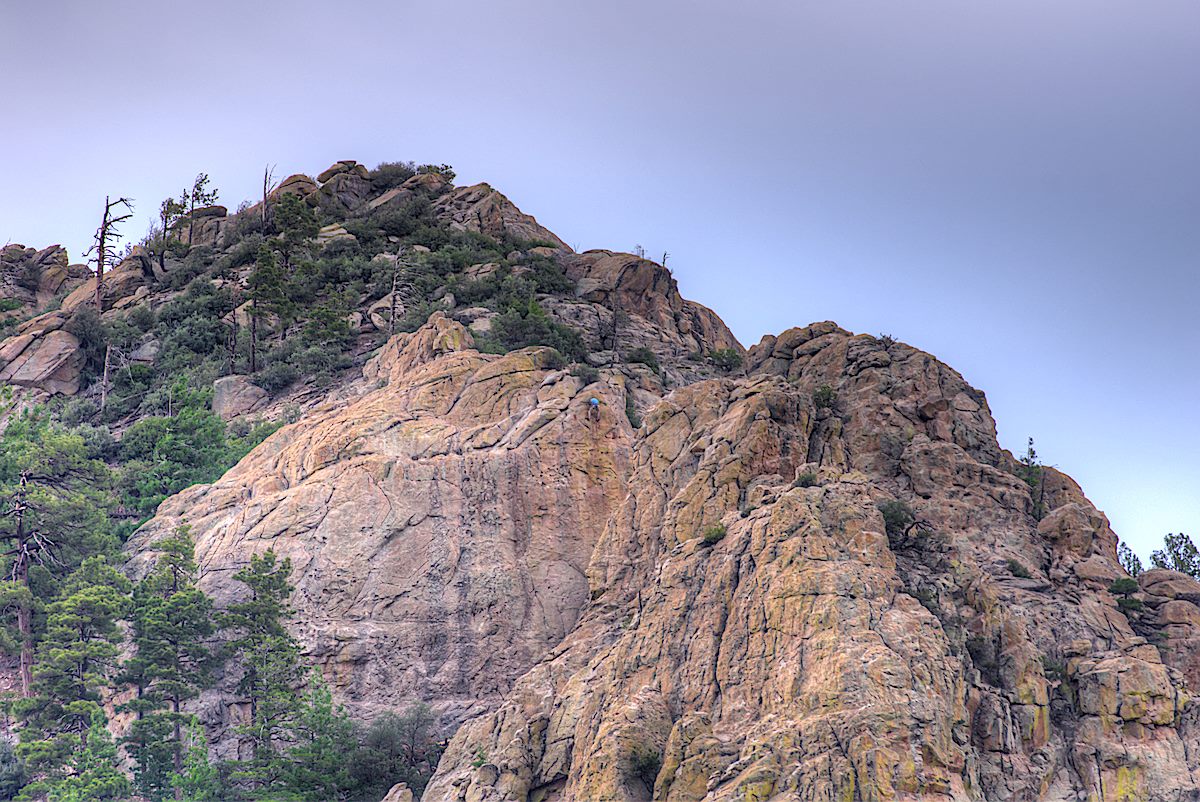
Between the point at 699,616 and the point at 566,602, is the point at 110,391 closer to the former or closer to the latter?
the point at 566,602

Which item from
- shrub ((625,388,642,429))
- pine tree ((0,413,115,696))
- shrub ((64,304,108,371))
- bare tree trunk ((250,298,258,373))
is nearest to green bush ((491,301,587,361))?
shrub ((625,388,642,429))

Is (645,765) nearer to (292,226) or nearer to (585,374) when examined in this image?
(585,374)

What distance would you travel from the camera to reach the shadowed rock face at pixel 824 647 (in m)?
33.0

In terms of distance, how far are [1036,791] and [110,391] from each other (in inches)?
2170

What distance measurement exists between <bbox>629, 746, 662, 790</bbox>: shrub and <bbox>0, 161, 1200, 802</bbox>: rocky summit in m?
0.05

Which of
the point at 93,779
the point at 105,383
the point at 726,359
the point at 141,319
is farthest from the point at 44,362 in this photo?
the point at 93,779

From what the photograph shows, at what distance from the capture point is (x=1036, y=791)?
35000mm

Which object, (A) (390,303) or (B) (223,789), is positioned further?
(A) (390,303)

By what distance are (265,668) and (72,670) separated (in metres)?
6.84

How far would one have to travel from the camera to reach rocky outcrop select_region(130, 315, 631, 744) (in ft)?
156

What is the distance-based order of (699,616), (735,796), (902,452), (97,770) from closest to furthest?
1. (735,796)
2. (699,616)
3. (97,770)
4. (902,452)

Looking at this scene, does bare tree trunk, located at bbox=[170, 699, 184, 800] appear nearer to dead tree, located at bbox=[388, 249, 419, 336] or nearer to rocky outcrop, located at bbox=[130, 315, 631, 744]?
rocky outcrop, located at bbox=[130, 315, 631, 744]

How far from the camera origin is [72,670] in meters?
47.5

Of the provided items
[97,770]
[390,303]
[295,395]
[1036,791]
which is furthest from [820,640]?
[390,303]
